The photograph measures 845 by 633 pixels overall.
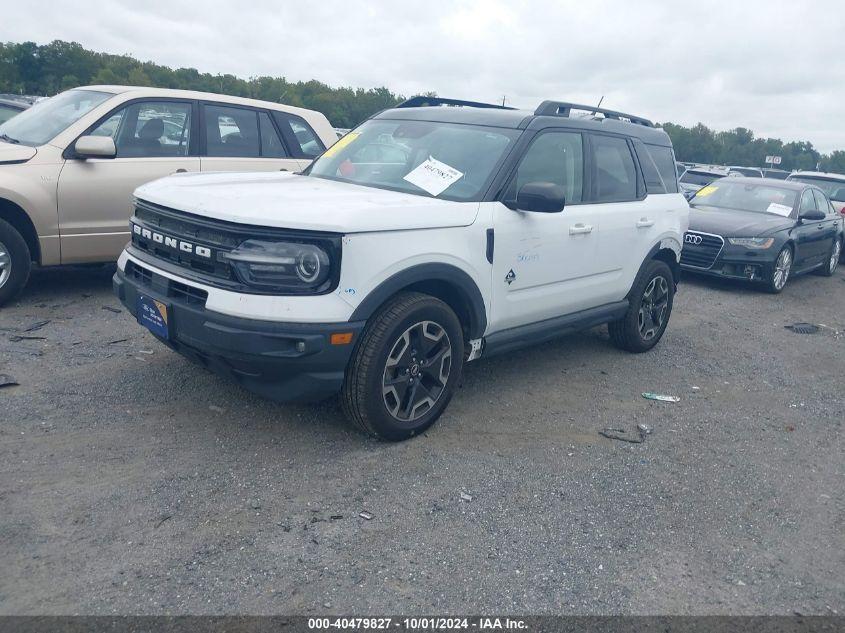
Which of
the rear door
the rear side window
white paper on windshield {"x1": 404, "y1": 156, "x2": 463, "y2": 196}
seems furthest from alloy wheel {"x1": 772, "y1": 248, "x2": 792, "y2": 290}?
white paper on windshield {"x1": 404, "y1": 156, "x2": 463, "y2": 196}

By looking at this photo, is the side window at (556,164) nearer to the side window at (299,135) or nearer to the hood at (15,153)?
the side window at (299,135)

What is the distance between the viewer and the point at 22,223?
5.89 metres

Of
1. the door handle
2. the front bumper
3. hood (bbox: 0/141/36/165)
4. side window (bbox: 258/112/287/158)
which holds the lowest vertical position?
the front bumper

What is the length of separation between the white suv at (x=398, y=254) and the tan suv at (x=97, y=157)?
2062mm

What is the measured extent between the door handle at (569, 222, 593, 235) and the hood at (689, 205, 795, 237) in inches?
227

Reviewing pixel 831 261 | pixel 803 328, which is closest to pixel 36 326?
pixel 803 328

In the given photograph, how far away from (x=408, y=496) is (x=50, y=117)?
5.01 meters

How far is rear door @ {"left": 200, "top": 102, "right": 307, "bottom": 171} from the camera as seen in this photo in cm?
693

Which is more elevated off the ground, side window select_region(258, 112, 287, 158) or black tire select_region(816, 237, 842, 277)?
side window select_region(258, 112, 287, 158)

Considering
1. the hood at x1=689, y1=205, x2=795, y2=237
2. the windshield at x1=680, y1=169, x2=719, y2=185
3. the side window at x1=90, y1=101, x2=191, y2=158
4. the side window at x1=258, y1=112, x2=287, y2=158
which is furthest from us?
the windshield at x1=680, y1=169, x2=719, y2=185

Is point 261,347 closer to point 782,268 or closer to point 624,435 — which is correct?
point 624,435

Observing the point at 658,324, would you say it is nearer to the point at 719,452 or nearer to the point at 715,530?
the point at 719,452

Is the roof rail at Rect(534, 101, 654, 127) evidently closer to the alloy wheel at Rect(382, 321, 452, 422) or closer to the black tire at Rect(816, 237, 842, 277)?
the alloy wheel at Rect(382, 321, 452, 422)

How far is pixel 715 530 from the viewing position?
3.54 m
